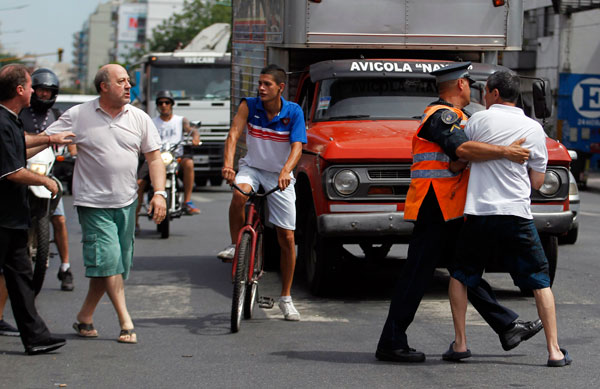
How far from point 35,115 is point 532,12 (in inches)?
1618

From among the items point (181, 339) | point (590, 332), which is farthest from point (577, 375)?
point (181, 339)

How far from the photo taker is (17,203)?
6.82m

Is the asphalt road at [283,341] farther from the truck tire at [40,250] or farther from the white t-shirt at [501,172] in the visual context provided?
the white t-shirt at [501,172]

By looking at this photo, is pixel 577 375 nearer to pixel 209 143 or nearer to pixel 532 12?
pixel 209 143

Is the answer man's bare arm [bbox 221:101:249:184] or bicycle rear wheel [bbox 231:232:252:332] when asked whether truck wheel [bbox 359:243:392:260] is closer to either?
man's bare arm [bbox 221:101:249:184]

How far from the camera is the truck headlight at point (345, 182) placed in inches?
344

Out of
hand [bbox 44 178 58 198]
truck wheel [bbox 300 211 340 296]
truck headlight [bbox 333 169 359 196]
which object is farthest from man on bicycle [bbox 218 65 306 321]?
hand [bbox 44 178 58 198]

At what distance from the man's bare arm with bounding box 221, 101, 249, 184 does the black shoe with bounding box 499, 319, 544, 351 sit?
94.9 inches

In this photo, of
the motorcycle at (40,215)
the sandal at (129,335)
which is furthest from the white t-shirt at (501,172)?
the motorcycle at (40,215)

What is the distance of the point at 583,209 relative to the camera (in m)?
21.1

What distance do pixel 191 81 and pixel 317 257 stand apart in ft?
55.5

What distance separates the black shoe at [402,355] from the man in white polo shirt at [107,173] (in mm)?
1784

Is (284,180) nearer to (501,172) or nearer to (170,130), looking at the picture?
(501,172)

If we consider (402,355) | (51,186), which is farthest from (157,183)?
(402,355)
